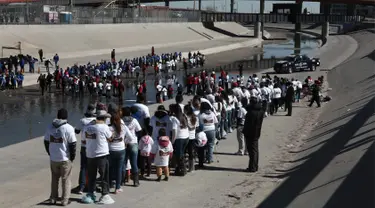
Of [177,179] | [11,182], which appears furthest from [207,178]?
[11,182]

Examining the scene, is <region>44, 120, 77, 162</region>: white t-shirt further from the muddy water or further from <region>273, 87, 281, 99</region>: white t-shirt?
<region>273, 87, 281, 99</region>: white t-shirt

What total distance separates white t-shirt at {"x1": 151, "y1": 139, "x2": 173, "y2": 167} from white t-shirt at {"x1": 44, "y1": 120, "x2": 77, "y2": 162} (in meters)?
2.44

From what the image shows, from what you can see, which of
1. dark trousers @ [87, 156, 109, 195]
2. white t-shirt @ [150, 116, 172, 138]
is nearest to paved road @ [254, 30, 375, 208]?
white t-shirt @ [150, 116, 172, 138]

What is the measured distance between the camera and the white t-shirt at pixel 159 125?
11758 millimetres

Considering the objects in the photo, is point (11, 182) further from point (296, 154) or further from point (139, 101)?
point (296, 154)

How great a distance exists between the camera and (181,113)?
11.9 m

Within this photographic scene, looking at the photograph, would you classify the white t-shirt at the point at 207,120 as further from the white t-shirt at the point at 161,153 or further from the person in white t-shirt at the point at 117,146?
the person in white t-shirt at the point at 117,146

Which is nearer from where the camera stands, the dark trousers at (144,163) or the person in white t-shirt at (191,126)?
the dark trousers at (144,163)

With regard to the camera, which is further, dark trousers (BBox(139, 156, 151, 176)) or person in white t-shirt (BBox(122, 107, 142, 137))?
dark trousers (BBox(139, 156, 151, 176))

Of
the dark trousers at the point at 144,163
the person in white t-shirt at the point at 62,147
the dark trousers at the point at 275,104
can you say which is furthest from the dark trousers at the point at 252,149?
the dark trousers at the point at 275,104

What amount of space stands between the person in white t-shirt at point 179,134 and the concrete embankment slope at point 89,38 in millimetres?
39621

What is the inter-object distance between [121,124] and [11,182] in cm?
291

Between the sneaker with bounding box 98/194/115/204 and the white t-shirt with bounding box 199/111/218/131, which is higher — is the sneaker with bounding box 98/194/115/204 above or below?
below

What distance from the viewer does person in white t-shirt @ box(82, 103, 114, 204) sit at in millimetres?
9609
